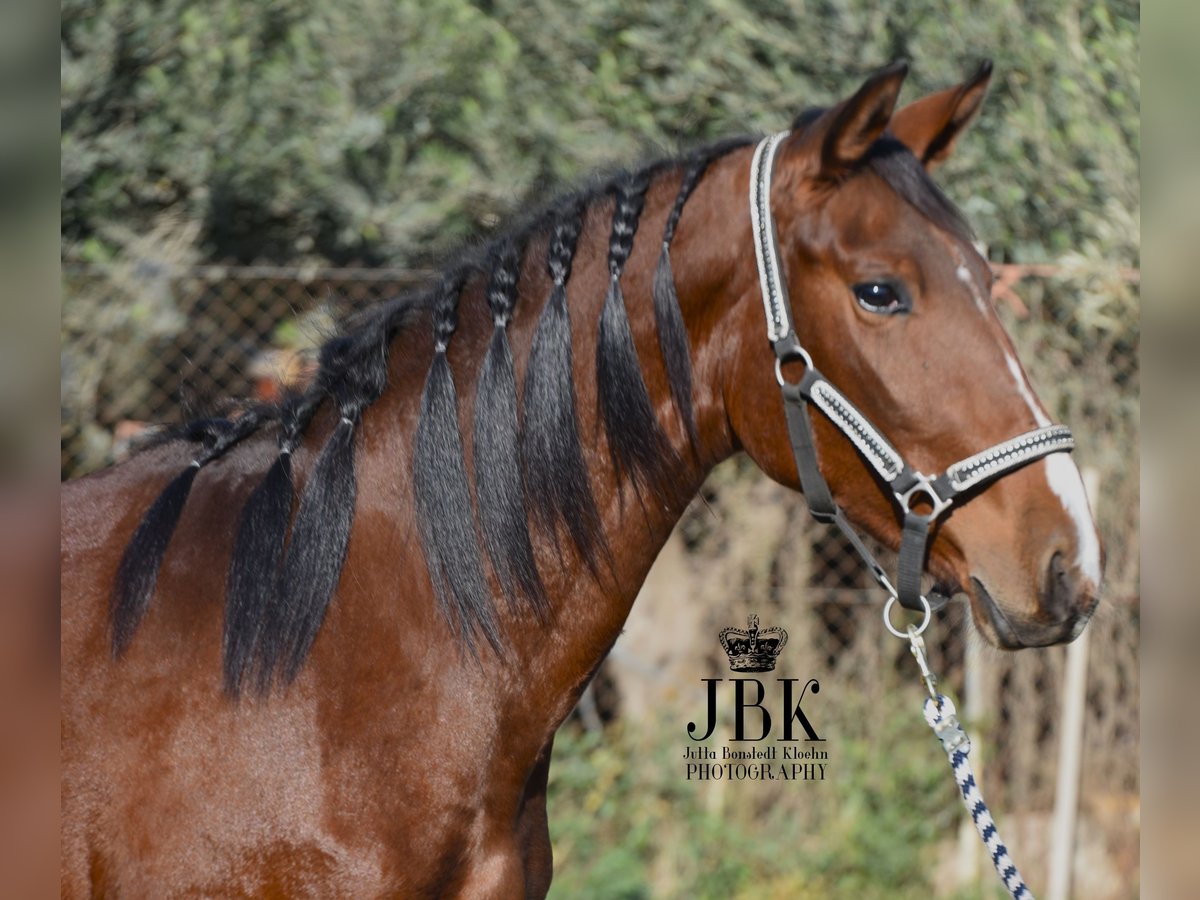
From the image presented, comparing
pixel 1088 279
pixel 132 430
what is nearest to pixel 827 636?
pixel 1088 279

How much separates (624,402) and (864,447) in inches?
17.1

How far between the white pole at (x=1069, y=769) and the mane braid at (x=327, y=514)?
12.9ft

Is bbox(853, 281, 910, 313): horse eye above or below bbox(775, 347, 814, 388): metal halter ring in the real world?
above

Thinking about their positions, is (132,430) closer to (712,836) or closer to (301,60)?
(301,60)

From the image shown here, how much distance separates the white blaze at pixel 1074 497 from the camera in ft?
5.79

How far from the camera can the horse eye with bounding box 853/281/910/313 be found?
73.6 inches

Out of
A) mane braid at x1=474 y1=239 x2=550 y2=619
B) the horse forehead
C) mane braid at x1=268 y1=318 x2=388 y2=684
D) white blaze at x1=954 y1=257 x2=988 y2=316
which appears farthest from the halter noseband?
mane braid at x1=268 y1=318 x2=388 y2=684

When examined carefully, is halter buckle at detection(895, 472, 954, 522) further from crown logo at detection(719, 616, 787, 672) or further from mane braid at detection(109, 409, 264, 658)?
crown logo at detection(719, 616, 787, 672)

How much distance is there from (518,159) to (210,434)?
372cm

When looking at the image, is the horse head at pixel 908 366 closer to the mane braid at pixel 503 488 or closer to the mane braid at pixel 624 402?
the mane braid at pixel 624 402

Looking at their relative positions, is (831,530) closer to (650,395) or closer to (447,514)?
(650,395)

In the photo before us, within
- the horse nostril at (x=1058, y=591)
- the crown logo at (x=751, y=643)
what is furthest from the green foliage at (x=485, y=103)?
the horse nostril at (x=1058, y=591)

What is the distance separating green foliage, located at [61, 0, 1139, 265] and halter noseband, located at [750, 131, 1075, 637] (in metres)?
3.55

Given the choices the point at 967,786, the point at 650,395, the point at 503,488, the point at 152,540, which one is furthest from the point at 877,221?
the point at 152,540
